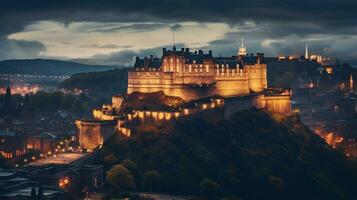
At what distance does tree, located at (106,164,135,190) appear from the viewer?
120969mm

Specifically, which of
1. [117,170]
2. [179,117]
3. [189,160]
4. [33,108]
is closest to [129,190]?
[117,170]

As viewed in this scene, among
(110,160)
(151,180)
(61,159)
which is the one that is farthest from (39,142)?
(151,180)

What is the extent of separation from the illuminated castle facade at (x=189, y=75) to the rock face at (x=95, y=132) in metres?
18.3

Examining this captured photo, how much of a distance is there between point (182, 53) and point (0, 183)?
57083 mm

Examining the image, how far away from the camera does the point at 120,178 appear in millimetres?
121375

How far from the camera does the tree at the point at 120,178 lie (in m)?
121

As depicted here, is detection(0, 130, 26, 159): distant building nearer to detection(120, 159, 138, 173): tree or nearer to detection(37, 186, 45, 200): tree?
detection(120, 159, 138, 173): tree

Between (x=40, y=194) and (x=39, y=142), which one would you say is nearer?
(x=40, y=194)

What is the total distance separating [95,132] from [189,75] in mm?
27287

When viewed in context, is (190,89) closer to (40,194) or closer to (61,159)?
(61,159)

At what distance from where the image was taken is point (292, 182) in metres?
142

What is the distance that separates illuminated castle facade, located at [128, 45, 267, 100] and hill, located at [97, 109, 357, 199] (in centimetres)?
763

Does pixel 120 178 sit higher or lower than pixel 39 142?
lower

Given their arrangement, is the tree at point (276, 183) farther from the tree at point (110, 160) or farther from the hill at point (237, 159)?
the tree at point (110, 160)
